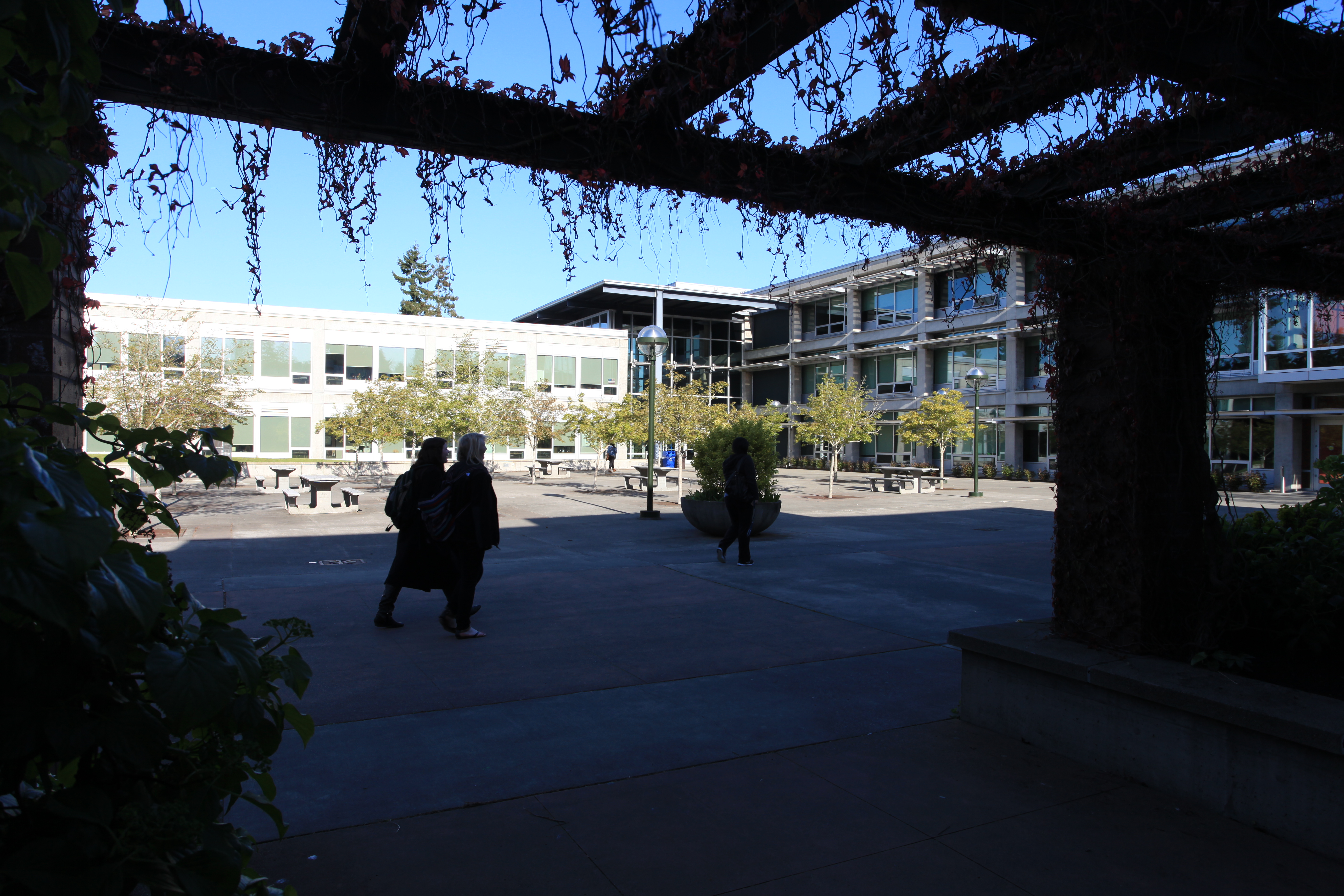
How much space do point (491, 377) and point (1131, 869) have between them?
107 feet

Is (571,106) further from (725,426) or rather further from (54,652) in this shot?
(725,426)

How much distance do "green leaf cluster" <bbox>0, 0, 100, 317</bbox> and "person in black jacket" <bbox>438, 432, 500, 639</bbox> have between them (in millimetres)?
5647

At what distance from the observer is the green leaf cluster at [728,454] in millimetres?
13945

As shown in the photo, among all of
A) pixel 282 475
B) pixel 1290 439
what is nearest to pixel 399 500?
pixel 282 475

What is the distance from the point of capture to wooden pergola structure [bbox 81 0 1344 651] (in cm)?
306

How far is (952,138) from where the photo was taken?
4.02 m

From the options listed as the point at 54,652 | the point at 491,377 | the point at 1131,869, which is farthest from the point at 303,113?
the point at 491,377

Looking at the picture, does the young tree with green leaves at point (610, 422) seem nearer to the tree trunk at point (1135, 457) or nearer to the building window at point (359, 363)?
the building window at point (359, 363)

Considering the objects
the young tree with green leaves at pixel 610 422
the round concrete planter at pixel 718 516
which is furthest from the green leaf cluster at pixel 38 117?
the young tree with green leaves at pixel 610 422

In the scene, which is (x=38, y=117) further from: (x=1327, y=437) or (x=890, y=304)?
(x=890, y=304)

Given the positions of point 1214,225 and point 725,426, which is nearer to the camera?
point 1214,225

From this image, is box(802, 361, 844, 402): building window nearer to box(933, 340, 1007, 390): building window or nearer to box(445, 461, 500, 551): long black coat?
box(933, 340, 1007, 390): building window

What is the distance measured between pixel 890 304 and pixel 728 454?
1331 inches

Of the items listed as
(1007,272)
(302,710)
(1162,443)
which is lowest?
(302,710)
